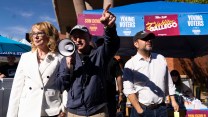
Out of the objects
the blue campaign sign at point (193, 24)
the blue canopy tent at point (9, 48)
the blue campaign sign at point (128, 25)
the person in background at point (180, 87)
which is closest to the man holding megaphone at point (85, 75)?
the blue campaign sign at point (128, 25)

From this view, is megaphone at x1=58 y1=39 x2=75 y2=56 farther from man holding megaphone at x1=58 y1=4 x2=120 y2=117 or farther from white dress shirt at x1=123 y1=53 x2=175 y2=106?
white dress shirt at x1=123 y1=53 x2=175 y2=106

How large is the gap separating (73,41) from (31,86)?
75 centimetres

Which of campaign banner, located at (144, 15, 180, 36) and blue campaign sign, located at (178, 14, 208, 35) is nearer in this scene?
blue campaign sign, located at (178, 14, 208, 35)

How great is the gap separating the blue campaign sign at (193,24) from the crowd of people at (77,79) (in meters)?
2.82

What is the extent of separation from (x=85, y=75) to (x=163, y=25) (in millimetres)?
4084

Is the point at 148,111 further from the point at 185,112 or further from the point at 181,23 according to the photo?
the point at 181,23

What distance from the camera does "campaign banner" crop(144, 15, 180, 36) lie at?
691 cm

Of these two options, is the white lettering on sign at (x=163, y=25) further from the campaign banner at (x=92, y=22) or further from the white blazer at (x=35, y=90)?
the white blazer at (x=35, y=90)

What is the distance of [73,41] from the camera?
10.3 feet

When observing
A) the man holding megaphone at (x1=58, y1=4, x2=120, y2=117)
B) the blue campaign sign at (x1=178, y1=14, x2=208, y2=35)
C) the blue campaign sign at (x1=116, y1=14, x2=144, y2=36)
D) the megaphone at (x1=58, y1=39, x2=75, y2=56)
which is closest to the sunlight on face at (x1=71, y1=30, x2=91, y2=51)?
the man holding megaphone at (x1=58, y1=4, x2=120, y2=117)

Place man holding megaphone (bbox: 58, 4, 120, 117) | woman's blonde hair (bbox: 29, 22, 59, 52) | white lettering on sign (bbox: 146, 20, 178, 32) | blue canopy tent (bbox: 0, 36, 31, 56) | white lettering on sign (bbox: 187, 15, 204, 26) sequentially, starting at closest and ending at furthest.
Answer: man holding megaphone (bbox: 58, 4, 120, 117) → woman's blonde hair (bbox: 29, 22, 59, 52) → white lettering on sign (bbox: 187, 15, 204, 26) → white lettering on sign (bbox: 146, 20, 178, 32) → blue canopy tent (bbox: 0, 36, 31, 56)

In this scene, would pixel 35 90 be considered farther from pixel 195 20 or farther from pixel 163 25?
pixel 195 20

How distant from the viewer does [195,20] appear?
6.83m

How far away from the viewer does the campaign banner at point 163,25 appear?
6.91 m
